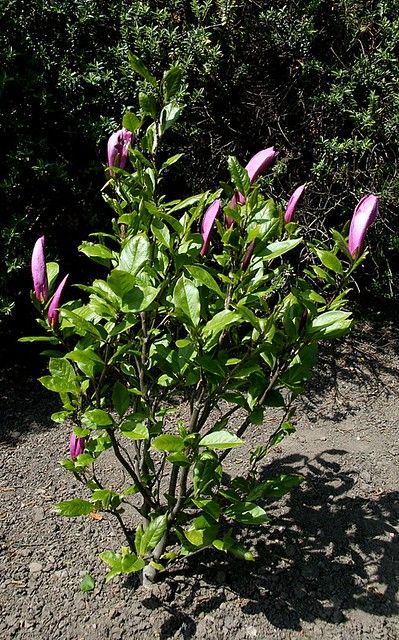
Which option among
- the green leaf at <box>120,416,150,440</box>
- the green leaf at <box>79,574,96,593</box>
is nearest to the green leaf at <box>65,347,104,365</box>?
the green leaf at <box>120,416,150,440</box>

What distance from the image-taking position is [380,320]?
4.92 metres

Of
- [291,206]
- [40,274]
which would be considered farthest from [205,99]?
[40,274]

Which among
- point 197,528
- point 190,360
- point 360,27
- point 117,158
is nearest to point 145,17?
point 360,27

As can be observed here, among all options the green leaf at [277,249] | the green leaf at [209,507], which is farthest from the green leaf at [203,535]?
the green leaf at [277,249]

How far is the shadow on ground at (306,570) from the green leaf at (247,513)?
17.1 inches

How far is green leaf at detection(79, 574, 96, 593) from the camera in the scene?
2.47m

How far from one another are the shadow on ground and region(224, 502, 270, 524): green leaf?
433 millimetres

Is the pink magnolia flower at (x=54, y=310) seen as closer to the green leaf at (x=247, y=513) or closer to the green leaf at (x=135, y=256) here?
the green leaf at (x=135, y=256)

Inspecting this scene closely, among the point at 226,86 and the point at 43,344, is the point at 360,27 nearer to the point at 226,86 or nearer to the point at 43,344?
the point at 226,86

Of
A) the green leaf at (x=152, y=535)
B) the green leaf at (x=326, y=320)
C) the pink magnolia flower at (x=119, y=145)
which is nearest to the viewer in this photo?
the green leaf at (x=326, y=320)

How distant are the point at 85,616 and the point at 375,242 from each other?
3.07m

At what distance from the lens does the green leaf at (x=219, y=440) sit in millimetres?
1952

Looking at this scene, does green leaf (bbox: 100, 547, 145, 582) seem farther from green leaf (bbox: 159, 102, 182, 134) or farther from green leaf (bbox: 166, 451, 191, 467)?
green leaf (bbox: 159, 102, 182, 134)

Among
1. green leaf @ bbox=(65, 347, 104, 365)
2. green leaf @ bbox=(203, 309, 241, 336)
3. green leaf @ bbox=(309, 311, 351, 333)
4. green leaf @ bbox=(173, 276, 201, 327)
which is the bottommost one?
green leaf @ bbox=(309, 311, 351, 333)
